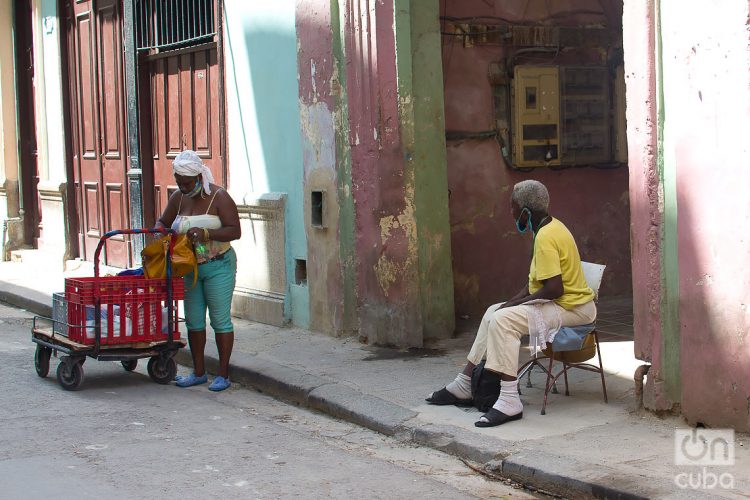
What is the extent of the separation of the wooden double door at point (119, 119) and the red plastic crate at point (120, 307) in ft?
10.2

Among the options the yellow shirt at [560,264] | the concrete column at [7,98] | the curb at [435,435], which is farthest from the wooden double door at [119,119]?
the yellow shirt at [560,264]

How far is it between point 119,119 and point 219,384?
578 cm

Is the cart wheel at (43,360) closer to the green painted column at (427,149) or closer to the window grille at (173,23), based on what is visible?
the green painted column at (427,149)

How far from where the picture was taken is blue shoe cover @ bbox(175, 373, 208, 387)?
25.4ft

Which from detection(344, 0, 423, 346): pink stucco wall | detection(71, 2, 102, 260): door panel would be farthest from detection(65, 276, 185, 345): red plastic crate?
detection(71, 2, 102, 260): door panel

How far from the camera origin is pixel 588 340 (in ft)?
21.3

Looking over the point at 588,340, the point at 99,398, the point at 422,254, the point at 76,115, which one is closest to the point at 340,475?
the point at 588,340

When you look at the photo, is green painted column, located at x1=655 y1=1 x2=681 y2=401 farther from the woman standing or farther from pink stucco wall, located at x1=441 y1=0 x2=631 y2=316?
pink stucco wall, located at x1=441 y1=0 x2=631 y2=316

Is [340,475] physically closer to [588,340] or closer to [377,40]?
[588,340]

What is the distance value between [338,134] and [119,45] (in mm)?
4704

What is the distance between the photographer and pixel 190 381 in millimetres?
7773

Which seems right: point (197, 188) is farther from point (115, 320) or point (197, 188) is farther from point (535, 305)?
point (535, 305)

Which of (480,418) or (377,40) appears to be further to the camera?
(377,40)

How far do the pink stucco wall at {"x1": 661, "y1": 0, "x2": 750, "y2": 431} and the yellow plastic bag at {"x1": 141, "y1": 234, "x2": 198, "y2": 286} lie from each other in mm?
3205
